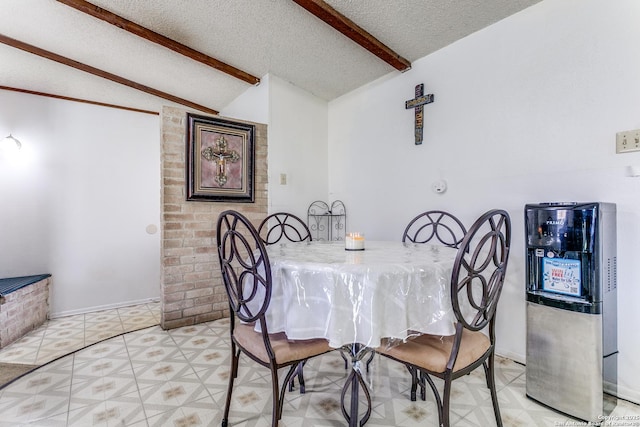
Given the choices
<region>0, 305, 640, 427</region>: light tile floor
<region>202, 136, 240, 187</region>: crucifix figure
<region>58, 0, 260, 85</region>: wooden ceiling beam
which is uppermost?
<region>58, 0, 260, 85</region>: wooden ceiling beam

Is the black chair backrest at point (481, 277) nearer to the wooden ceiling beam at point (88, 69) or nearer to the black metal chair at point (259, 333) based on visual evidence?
the black metal chair at point (259, 333)

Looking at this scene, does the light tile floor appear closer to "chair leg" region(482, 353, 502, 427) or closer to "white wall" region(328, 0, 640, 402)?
"chair leg" region(482, 353, 502, 427)

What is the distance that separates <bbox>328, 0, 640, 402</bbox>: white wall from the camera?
1.65 metres

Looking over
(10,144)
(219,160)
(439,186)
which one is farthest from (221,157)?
(10,144)

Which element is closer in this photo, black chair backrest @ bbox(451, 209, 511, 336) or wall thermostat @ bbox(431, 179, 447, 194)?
black chair backrest @ bbox(451, 209, 511, 336)

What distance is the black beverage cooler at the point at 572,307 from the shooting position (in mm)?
1443

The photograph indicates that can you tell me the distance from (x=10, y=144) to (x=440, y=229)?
412 cm

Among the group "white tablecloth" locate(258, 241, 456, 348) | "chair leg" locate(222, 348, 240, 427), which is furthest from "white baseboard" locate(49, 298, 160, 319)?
"white tablecloth" locate(258, 241, 456, 348)

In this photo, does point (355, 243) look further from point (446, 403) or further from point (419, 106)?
point (419, 106)

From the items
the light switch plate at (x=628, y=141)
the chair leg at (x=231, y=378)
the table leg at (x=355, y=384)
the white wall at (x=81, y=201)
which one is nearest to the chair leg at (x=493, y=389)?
the table leg at (x=355, y=384)

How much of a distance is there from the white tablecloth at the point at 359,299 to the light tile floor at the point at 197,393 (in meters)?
0.59

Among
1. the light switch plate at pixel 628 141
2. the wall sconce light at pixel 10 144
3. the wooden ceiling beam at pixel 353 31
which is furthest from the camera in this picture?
the wall sconce light at pixel 10 144

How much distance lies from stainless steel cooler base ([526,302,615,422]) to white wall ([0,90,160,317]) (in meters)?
3.89

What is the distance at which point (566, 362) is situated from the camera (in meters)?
1.50
